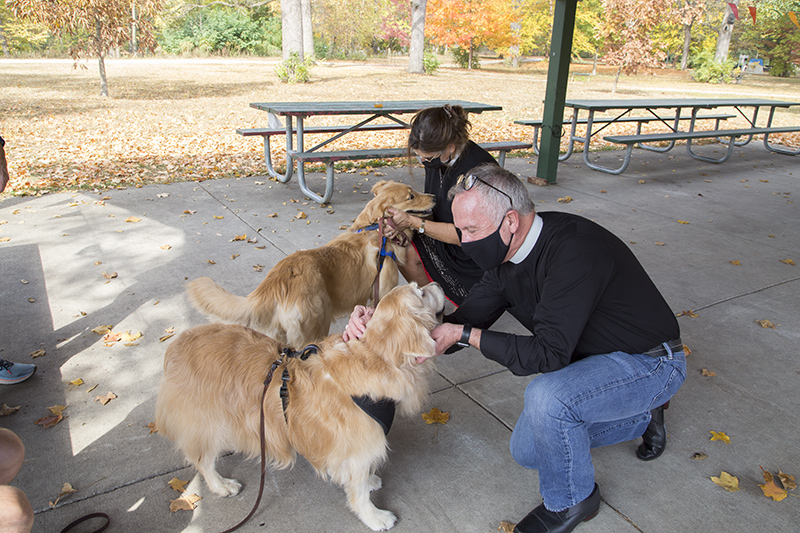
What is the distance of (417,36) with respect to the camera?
30.7m

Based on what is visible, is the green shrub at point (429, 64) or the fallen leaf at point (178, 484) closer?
the fallen leaf at point (178, 484)

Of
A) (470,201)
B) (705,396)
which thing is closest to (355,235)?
(470,201)

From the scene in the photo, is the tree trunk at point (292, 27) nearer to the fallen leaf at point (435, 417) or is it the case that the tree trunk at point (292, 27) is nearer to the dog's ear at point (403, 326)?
the fallen leaf at point (435, 417)

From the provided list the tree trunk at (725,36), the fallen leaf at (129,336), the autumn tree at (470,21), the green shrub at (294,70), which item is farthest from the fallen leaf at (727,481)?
the tree trunk at (725,36)

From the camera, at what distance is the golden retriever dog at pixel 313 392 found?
2182 millimetres

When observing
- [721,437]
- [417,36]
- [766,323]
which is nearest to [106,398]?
[721,437]

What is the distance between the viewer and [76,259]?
17.5 feet

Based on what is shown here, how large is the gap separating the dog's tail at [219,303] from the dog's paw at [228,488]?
0.90m

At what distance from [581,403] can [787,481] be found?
1.39 metres

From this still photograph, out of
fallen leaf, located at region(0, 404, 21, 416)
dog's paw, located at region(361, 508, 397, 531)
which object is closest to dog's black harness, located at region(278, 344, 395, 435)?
dog's paw, located at region(361, 508, 397, 531)

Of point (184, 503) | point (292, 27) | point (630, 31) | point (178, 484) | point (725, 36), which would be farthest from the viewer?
point (725, 36)

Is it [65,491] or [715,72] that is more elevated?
[715,72]

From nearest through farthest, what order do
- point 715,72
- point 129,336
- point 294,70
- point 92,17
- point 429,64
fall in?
point 129,336
point 92,17
point 294,70
point 429,64
point 715,72

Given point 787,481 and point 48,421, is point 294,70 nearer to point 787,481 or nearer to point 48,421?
point 48,421
